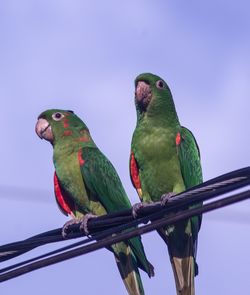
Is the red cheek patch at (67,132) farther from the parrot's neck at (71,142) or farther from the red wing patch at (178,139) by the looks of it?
the red wing patch at (178,139)

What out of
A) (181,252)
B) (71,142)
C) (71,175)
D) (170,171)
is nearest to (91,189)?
(71,175)

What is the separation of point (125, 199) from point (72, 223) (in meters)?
1.02

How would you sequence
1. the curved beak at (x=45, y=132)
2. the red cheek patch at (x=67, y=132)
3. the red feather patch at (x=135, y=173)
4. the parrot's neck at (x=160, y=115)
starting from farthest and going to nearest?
1. the curved beak at (x=45, y=132)
2. the red cheek patch at (x=67, y=132)
3. the parrot's neck at (x=160, y=115)
4. the red feather patch at (x=135, y=173)

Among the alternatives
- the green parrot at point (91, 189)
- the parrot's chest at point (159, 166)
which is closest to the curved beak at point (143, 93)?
the parrot's chest at point (159, 166)

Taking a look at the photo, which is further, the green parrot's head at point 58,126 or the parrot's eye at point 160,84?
the green parrot's head at point 58,126

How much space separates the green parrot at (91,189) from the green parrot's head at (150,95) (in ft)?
2.40

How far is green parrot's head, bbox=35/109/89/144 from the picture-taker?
8539mm

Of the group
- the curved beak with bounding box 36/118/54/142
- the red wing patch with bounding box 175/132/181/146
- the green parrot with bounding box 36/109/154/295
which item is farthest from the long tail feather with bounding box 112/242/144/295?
the curved beak with bounding box 36/118/54/142

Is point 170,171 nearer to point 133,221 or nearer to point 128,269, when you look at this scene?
point 128,269

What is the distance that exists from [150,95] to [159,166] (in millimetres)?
895

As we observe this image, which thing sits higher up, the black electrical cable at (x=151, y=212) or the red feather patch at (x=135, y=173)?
the red feather patch at (x=135, y=173)

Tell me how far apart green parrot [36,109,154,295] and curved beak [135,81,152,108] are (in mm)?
748

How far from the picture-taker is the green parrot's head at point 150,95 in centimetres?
795

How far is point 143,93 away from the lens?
7.98 metres
